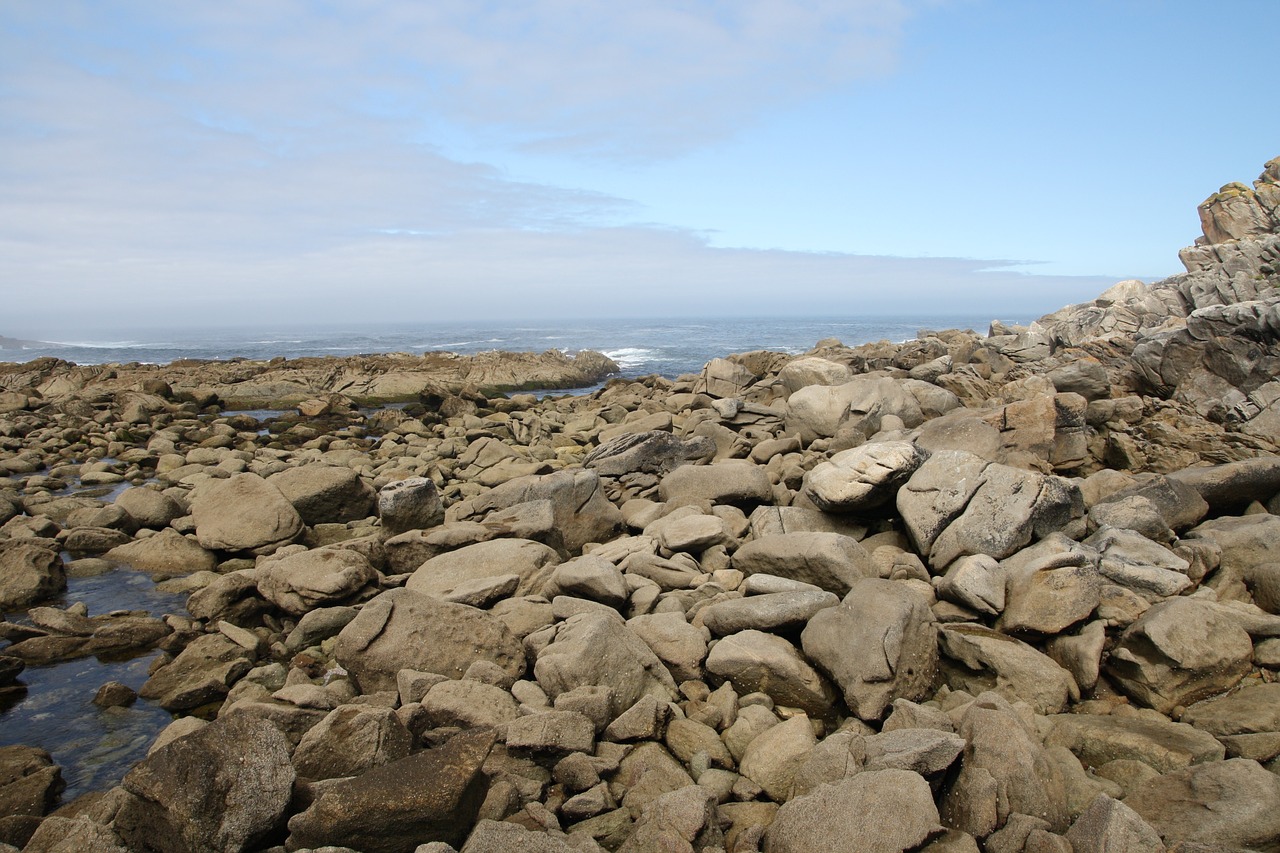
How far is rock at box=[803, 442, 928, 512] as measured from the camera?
8016 millimetres

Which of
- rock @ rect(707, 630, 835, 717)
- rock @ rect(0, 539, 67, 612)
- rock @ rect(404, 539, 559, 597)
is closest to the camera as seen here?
rock @ rect(707, 630, 835, 717)

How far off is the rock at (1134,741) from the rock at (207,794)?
15.7 ft

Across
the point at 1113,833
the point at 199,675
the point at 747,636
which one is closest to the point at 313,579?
the point at 199,675

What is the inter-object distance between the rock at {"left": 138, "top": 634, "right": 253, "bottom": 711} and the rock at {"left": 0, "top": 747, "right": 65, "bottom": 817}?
1003 mm

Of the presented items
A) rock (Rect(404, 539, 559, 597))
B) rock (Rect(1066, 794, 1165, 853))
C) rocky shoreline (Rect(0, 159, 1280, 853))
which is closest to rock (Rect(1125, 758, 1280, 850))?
rocky shoreline (Rect(0, 159, 1280, 853))

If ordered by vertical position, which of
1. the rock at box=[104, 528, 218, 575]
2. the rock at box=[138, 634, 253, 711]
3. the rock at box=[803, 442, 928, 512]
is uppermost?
the rock at box=[803, 442, 928, 512]

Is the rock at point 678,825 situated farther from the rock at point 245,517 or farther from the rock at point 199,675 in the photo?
the rock at point 245,517

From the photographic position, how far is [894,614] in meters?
5.57

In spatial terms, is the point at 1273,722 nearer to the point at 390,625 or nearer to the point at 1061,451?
the point at 1061,451

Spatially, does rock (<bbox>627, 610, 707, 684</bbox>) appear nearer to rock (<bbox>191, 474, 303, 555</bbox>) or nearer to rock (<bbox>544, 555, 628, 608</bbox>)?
rock (<bbox>544, 555, 628, 608</bbox>)

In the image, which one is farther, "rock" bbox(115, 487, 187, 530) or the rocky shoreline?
"rock" bbox(115, 487, 187, 530)

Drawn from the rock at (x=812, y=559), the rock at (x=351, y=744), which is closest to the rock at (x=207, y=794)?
the rock at (x=351, y=744)

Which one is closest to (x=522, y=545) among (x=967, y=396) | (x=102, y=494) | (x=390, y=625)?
(x=390, y=625)

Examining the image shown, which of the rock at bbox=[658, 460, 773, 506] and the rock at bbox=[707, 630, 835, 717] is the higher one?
the rock at bbox=[658, 460, 773, 506]
